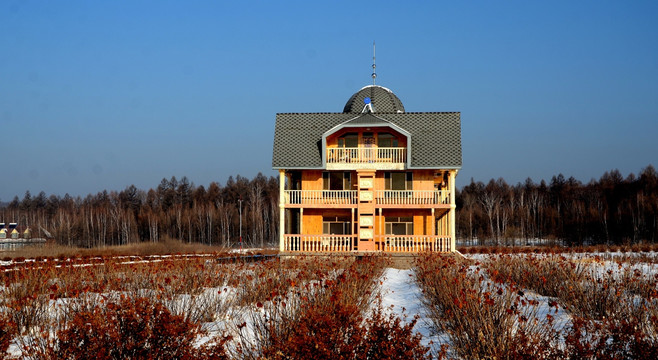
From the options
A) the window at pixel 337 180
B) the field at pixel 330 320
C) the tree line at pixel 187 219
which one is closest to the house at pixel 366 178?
the window at pixel 337 180

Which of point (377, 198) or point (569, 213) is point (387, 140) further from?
point (569, 213)

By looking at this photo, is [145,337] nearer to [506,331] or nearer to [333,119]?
[506,331]

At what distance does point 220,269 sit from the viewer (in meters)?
15.7

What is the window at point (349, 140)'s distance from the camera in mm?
29578

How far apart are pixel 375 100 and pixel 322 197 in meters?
8.56

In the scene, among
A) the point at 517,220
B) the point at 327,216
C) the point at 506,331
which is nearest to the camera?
the point at 506,331

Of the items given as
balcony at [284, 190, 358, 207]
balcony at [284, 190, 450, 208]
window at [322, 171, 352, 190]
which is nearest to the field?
balcony at [284, 190, 450, 208]

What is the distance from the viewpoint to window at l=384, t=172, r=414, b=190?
29359 millimetres

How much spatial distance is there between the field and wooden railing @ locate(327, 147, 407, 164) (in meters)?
11.9

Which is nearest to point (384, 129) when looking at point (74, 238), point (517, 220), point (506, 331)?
point (506, 331)

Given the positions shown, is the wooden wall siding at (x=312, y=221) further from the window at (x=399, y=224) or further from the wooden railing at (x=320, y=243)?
the window at (x=399, y=224)

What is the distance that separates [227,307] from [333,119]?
63.9 feet

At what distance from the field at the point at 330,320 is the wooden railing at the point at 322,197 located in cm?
1122

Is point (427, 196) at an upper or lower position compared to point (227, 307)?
upper
